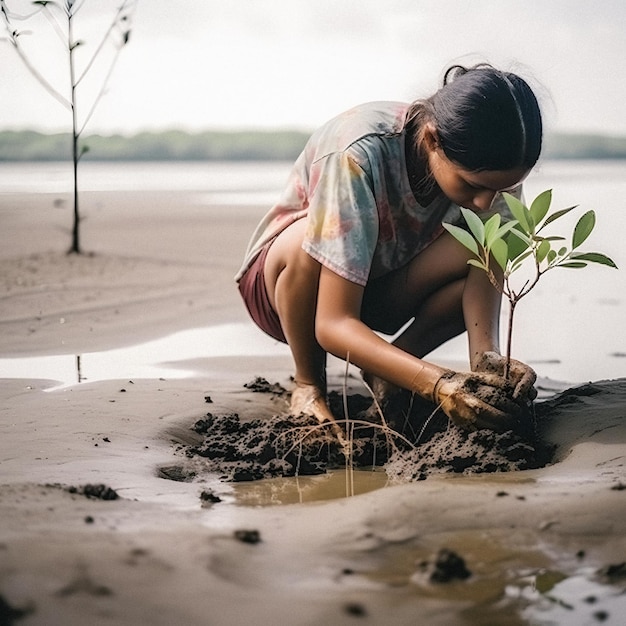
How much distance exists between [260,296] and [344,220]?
0.64 metres

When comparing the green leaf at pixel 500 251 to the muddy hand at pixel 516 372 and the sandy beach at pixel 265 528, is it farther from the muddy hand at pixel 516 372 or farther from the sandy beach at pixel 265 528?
the sandy beach at pixel 265 528

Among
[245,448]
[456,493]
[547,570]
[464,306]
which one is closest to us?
[547,570]

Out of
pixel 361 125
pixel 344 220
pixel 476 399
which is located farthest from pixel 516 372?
pixel 361 125

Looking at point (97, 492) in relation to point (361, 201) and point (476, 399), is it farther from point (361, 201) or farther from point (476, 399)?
point (361, 201)

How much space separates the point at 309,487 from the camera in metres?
2.49

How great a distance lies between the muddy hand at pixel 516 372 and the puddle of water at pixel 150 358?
146cm

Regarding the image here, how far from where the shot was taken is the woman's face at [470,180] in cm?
256

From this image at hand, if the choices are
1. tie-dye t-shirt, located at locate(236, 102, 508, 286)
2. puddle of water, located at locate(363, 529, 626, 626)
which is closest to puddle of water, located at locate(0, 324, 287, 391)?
tie-dye t-shirt, located at locate(236, 102, 508, 286)

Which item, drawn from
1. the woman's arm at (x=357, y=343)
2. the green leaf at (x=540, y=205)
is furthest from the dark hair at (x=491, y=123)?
the woman's arm at (x=357, y=343)

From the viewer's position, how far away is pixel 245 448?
2723mm

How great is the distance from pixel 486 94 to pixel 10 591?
165 cm

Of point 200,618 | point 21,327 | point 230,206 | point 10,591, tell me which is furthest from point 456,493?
point 230,206

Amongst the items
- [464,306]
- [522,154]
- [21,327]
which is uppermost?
[522,154]

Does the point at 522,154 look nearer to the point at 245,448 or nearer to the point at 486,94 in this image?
the point at 486,94
